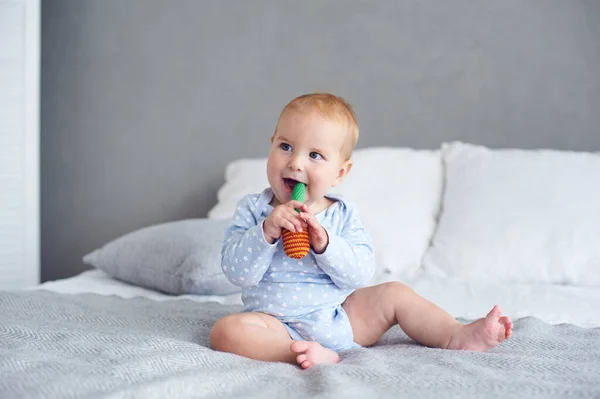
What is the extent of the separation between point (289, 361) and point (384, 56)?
5.41 ft

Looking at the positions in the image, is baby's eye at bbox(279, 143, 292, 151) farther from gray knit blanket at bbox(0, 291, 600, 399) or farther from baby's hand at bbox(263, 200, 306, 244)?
gray knit blanket at bbox(0, 291, 600, 399)

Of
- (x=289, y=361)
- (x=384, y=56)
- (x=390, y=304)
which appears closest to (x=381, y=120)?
(x=384, y=56)

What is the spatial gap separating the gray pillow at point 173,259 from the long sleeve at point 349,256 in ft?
1.79

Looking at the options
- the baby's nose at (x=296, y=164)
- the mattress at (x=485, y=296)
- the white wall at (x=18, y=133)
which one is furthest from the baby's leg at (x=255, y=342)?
the white wall at (x=18, y=133)

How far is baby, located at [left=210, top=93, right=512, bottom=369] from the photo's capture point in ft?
3.63

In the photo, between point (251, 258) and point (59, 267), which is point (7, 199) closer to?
point (59, 267)

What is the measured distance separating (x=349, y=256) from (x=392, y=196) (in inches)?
38.6

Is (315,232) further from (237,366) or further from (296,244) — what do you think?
(237,366)

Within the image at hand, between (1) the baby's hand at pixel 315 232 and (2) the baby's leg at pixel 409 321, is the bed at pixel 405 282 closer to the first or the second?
(2) the baby's leg at pixel 409 321

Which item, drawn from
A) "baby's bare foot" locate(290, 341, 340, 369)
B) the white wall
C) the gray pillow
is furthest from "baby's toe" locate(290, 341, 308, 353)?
the white wall

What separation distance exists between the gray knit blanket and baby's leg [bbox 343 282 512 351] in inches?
1.2

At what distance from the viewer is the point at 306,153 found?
1.17 m

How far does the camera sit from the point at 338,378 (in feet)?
2.99

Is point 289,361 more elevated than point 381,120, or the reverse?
point 381,120
